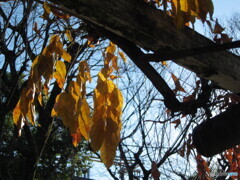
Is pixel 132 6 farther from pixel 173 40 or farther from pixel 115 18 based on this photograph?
pixel 173 40

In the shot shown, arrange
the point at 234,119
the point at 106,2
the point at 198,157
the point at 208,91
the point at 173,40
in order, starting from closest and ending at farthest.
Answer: the point at 106,2 < the point at 173,40 < the point at 234,119 < the point at 208,91 < the point at 198,157

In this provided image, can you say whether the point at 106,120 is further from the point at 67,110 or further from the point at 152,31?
the point at 152,31

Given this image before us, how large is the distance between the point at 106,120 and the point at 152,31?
313 millimetres

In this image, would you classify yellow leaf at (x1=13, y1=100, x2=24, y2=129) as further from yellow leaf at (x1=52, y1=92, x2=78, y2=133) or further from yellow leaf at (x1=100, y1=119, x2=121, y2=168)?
yellow leaf at (x1=100, y1=119, x2=121, y2=168)

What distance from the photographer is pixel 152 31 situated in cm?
86

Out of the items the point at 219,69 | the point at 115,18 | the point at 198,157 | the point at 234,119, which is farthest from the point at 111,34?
the point at 198,157

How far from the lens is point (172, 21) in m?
0.91

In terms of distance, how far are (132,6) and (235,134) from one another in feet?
1.90

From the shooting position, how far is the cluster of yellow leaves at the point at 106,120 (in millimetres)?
750

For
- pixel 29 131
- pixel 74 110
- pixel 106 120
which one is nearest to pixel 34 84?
pixel 74 110

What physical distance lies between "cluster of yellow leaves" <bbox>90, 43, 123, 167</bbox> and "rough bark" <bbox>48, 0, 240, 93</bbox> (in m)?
0.19

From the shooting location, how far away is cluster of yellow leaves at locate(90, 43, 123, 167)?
0.75m

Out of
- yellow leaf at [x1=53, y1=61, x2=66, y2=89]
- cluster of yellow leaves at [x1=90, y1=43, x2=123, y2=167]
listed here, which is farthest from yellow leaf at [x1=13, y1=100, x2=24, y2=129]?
cluster of yellow leaves at [x1=90, y1=43, x2=123, y2=167]

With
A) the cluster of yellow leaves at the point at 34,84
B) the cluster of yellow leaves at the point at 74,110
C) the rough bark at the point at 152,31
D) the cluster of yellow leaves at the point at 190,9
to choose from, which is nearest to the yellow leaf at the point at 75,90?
the cluster of yellow leaves at the point at 74,110
